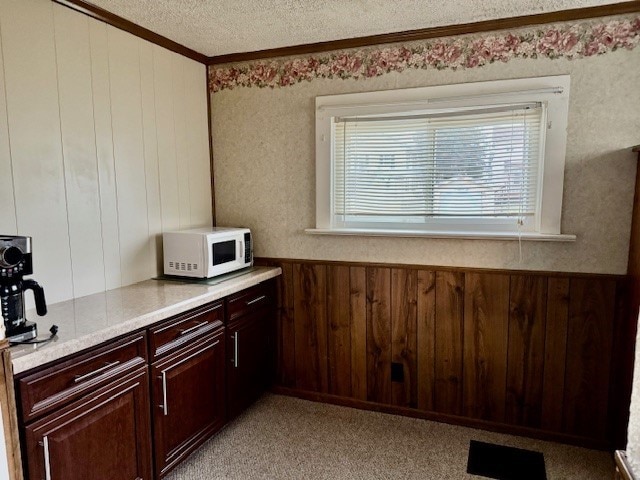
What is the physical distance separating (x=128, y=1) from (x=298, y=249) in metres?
1.69

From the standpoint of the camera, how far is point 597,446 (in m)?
2.46

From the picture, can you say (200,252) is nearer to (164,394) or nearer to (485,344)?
(164,394)

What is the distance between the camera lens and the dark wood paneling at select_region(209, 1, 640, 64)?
2.23 metres

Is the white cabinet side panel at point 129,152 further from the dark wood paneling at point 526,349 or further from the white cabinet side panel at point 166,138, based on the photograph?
the dark wood paneling at point 526,349

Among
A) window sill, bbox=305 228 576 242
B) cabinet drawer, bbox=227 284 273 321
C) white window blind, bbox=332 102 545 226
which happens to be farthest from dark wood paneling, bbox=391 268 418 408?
cabinet drawer, bbox=227 284 273 321

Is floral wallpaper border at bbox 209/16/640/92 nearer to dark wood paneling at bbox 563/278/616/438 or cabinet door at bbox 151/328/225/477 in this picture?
dark wood paneling at bbox 563/278/616/438

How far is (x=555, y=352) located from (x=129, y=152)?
2661mm

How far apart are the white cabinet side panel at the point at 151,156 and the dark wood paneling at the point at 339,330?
1100 millimetres

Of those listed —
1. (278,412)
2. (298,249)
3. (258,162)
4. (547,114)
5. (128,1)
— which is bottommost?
(278,412)

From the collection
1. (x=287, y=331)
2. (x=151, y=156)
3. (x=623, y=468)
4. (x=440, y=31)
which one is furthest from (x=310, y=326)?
(x=440, y=31)

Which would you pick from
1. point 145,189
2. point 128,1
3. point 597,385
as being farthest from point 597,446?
point 128,1

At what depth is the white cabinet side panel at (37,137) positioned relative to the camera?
1898 millimetres

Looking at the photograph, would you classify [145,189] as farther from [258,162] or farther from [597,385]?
[597,385]

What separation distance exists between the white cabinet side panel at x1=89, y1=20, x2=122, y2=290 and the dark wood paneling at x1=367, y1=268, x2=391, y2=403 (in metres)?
1.51
